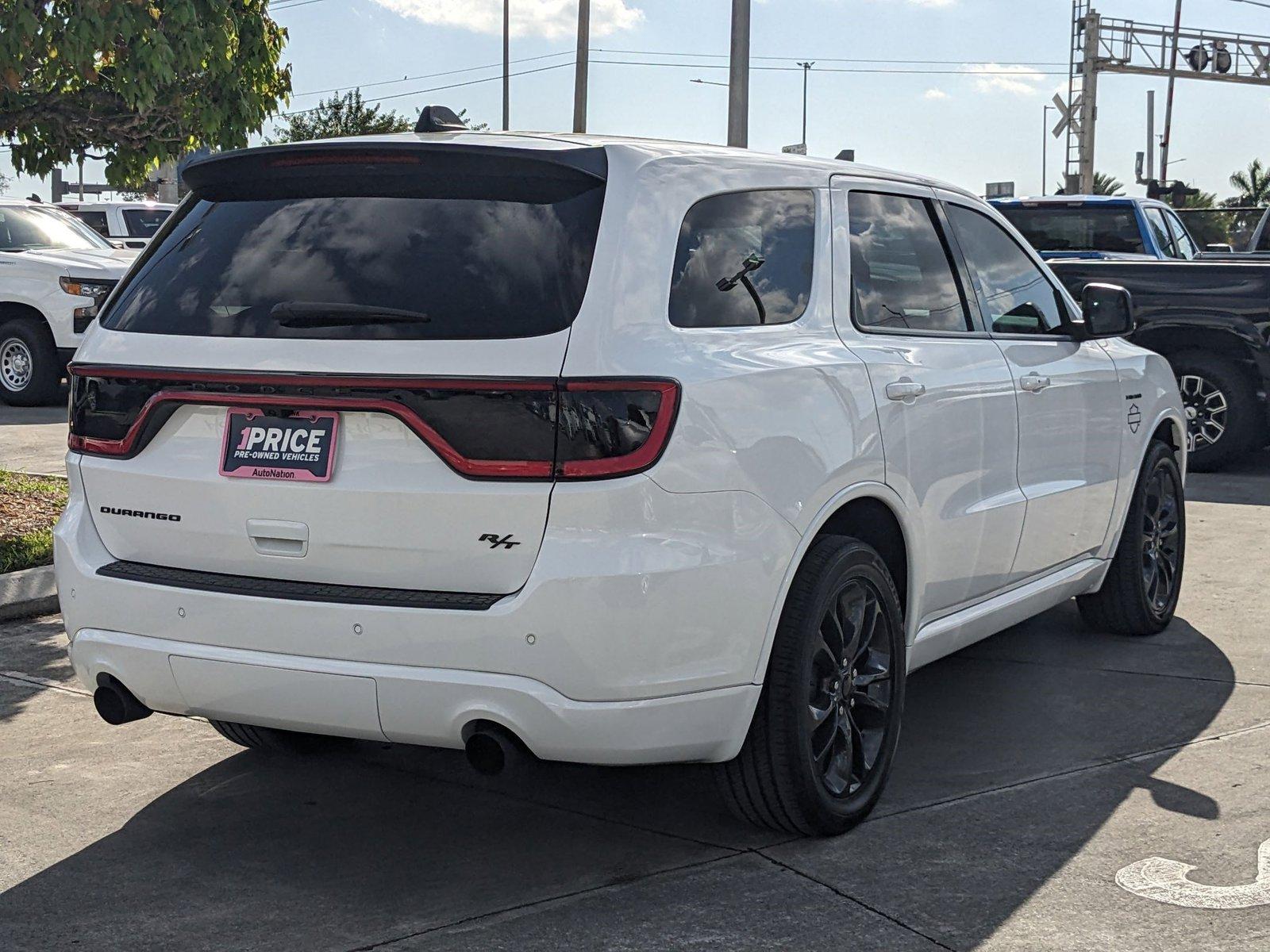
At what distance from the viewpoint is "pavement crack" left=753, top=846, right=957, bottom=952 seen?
364 cm

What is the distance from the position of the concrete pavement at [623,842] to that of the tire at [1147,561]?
696mm

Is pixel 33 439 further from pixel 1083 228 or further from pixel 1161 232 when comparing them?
pixel 1161 232

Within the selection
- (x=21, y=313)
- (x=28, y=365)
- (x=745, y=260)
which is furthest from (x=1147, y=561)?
(x=21, y=313)

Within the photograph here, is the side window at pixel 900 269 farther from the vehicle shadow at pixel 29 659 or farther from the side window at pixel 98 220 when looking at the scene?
the side window at pixel 98 220

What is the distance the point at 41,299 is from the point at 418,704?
487 inches

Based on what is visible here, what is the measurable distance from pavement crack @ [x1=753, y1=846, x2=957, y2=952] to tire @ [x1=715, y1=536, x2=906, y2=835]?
4.6 inches

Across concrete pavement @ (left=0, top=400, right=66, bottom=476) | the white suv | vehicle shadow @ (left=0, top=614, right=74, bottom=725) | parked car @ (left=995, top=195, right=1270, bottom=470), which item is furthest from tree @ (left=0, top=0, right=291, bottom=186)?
parked car @ (left=995, top=195, right=1270, bottom=470)

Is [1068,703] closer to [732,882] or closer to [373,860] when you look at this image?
[732,882]

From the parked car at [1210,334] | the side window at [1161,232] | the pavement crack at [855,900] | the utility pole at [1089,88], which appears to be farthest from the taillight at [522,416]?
the utility pole at [1089,88]

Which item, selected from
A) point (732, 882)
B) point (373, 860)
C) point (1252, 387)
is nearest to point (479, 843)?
point (373, 860)

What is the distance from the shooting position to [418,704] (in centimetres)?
369

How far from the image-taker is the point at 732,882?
13.0 ft

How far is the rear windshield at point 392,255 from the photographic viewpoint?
373 centimetres

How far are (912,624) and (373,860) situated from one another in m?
1.65
